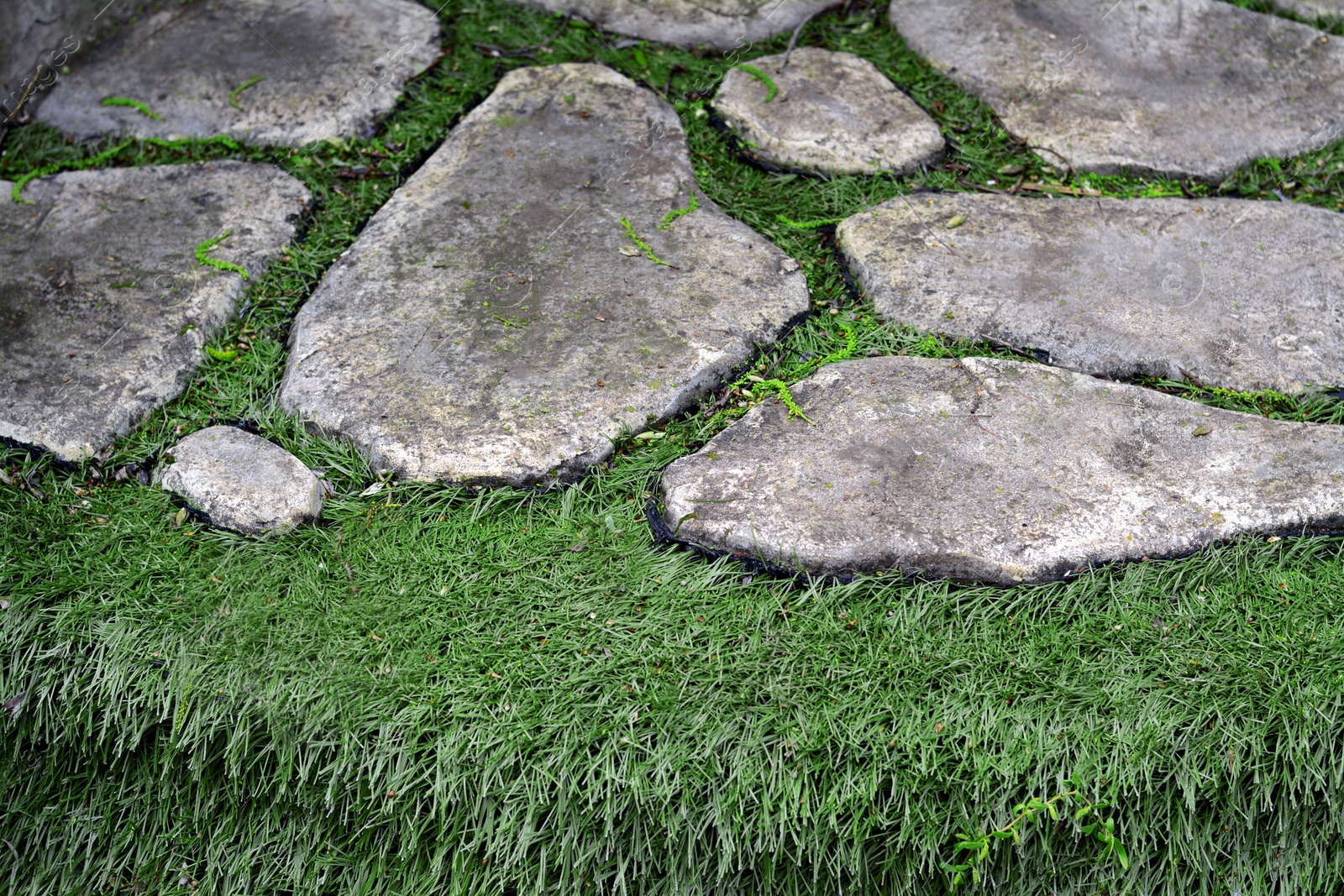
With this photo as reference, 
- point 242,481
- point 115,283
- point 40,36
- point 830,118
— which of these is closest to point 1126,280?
point 830,118

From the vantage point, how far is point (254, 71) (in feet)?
8.55

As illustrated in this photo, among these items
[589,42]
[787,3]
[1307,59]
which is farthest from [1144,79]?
[589,42]

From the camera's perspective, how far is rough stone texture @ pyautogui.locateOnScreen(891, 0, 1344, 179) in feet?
7.95

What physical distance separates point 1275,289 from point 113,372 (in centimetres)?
235

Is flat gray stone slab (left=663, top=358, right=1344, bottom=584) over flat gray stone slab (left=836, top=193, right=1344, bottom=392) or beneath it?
beneath

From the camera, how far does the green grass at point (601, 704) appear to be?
152 cm

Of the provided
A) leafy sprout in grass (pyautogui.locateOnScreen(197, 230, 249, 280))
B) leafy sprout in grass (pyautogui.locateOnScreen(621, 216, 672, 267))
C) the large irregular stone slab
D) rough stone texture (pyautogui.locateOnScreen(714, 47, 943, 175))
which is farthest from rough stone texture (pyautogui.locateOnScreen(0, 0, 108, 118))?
the large irregular stone slab

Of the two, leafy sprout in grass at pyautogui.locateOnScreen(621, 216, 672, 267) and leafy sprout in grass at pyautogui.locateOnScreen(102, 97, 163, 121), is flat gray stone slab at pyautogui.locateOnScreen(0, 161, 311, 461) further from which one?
leafy sprout in grass at pyautogui.locateOnScreen(621, 216, 672, 267)

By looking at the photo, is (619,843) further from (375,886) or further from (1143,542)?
(1143,542)

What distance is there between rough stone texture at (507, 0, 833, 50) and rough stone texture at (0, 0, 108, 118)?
1.19m

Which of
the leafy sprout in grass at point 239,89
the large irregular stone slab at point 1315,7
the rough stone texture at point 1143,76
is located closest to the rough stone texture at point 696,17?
the rough stone texture at point 1143,76

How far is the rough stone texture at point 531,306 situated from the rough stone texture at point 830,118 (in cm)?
20

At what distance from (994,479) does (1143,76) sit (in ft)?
4.78

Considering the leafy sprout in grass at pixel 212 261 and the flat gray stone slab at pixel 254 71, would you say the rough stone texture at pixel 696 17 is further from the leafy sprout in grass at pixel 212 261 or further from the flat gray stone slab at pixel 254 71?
the leafy sprout in grass at pixel 212 261
